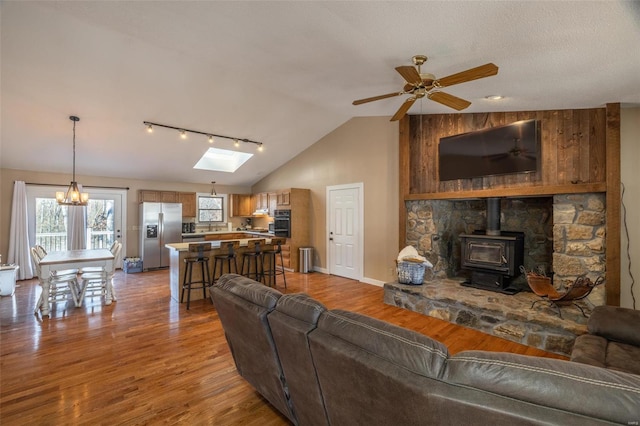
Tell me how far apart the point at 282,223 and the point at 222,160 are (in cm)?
247

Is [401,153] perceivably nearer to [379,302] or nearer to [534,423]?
[379,302]

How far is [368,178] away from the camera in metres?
5.88

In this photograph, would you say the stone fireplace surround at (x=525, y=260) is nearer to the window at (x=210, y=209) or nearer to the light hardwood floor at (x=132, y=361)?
the light hardwood floor at (x=132, y=361)

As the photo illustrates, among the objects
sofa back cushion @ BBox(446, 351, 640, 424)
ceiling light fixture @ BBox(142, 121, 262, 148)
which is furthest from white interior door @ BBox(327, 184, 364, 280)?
sofa back cushion @ BBox(446, 351, 640, 424)

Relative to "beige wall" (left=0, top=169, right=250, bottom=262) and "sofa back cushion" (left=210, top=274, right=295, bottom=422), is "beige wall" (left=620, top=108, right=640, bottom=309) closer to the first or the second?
"sofa back cushion" (left=210, top=274, right=295, bottom=422)

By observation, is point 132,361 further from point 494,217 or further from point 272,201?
point 272,201

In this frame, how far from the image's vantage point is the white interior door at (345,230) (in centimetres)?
607

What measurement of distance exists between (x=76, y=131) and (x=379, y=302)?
580 cm

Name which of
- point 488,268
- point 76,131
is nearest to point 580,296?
point 488,268

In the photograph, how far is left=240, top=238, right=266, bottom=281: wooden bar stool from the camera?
5.22m

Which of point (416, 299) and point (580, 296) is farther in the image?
point (416, 299)

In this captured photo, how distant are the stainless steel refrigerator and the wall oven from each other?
2.51 m

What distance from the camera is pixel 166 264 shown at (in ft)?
24.1

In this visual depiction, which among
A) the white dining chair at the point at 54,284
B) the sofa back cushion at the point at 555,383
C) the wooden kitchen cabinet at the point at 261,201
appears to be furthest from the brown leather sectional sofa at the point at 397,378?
the wooden kitchen cabinet at the point at 261,201
